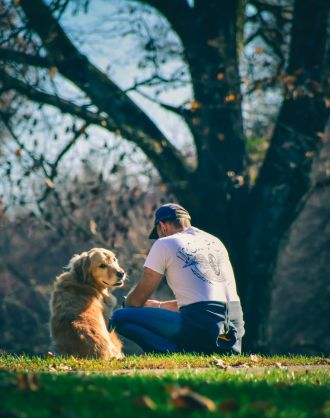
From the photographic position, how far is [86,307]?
8031 millimetres

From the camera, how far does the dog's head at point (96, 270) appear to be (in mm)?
8523

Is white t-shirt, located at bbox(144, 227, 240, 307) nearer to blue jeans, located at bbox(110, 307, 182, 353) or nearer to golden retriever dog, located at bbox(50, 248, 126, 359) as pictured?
blue jeans, located at bbox(110, 307, 182, 353)

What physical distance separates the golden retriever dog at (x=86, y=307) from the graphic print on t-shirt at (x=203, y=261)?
1.19 m

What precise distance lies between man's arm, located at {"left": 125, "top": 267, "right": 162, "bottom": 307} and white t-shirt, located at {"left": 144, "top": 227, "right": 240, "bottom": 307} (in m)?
0.06

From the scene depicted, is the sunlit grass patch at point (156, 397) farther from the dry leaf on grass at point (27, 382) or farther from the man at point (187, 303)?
the man at point (187, 303)

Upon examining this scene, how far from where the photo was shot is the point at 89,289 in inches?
329

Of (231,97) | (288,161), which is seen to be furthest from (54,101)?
(288,161)

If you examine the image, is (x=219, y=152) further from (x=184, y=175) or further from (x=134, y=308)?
(x=134, y=308)

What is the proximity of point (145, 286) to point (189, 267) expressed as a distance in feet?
1.83

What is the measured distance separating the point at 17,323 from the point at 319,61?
22900 millimetres

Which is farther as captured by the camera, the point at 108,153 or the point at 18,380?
the point at 108,153

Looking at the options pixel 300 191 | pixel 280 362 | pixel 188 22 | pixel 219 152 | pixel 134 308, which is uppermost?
pixel 188 22

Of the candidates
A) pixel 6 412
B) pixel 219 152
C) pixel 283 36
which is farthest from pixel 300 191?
→ pixel 6 412

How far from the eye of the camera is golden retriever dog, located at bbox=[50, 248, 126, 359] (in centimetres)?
768
